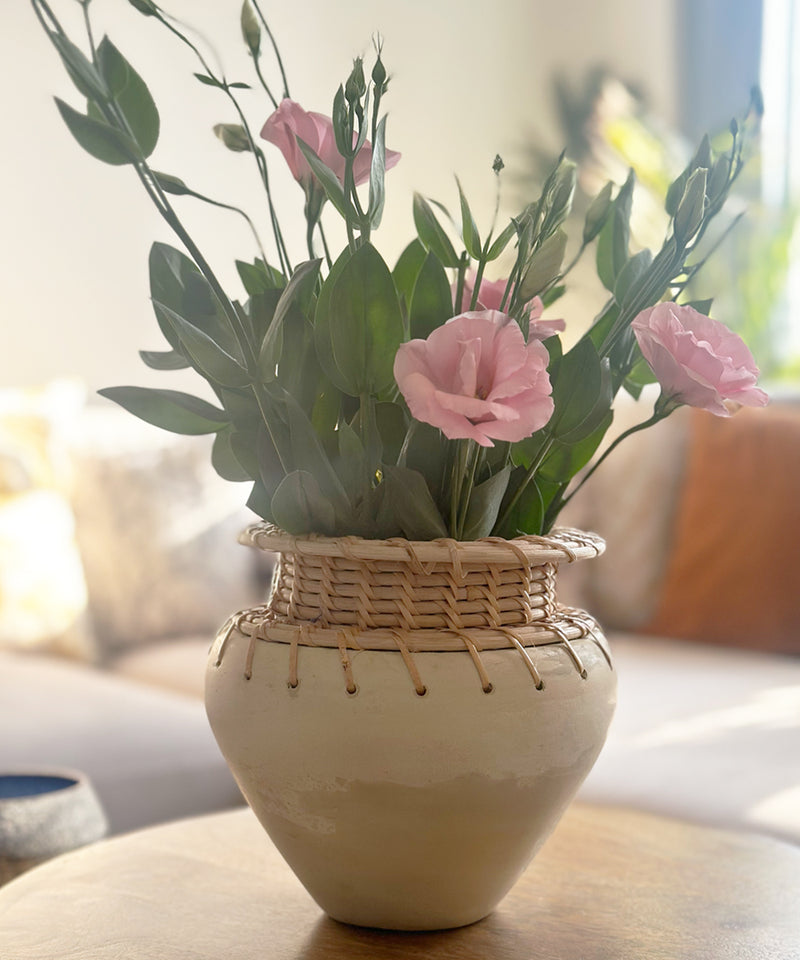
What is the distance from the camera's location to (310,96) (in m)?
3.30

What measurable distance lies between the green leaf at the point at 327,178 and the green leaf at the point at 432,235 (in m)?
0.08

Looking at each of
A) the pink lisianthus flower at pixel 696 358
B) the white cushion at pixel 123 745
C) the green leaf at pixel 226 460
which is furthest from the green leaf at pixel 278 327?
the white cushion at pixel 123 745

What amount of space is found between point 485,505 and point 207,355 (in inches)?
7.5

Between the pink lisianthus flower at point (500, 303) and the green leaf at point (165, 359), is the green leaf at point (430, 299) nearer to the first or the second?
the pink lisianthus flower at point (500, 303)

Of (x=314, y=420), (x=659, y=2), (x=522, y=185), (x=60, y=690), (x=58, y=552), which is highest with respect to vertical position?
(x=659, y=2)

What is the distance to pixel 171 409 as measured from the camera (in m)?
0.73

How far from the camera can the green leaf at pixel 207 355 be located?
0.62m

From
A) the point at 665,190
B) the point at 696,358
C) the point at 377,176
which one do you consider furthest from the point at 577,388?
the point at 665,190

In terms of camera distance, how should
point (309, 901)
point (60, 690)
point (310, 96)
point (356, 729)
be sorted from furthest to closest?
point (310, 96), point (60, 690), point (309, 901), point (356, 729)

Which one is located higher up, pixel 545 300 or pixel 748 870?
pixel 545 300

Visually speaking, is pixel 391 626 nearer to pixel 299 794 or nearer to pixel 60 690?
pixel 299 794

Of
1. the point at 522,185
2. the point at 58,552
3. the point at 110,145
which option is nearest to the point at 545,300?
the point at 110,145

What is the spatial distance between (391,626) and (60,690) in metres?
1.33

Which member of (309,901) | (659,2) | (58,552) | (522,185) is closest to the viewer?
(309,901)
